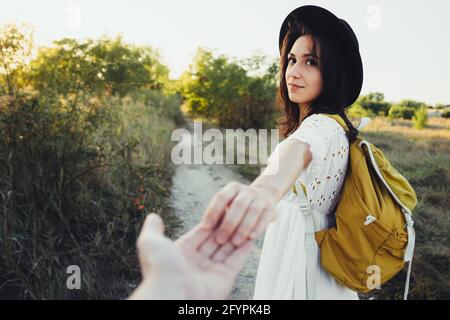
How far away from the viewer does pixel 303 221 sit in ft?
3.64

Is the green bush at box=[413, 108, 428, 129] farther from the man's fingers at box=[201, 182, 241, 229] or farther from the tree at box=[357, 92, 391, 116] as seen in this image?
the man's fingers at box=[201, 182, 241, 229]

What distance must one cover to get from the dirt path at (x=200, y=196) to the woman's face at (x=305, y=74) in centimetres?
263

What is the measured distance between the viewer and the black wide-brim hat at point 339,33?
1.20 m

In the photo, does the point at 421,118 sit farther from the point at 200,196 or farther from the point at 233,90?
the point at 233,90

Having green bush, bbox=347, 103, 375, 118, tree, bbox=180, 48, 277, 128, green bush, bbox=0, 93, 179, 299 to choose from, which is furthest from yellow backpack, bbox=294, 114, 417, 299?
tree, bbox=180, 48, 277, 128

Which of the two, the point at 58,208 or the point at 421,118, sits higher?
the point at 421,118

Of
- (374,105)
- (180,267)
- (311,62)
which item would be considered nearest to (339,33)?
(311,62)

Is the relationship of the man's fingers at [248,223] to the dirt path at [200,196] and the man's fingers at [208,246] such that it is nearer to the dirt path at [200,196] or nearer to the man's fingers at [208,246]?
the man's fingers at [208,246]

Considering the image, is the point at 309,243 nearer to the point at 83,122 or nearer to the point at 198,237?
the point at 198,237

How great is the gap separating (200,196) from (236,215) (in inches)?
221

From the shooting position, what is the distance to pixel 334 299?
3.83 feet

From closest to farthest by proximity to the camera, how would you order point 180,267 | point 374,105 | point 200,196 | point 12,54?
point 180,267 → point 12,54 → point 200,196 → point 374,105

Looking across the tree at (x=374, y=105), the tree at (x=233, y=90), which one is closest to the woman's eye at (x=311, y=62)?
→ the tree at (x=374, y=105)

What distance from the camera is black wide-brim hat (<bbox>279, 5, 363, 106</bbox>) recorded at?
120 centimetres
